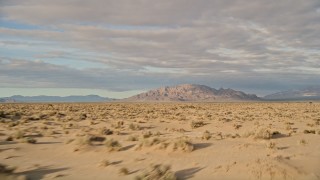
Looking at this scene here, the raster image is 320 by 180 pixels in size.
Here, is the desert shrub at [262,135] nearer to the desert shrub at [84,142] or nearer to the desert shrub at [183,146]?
the desert shrub at [183,146]

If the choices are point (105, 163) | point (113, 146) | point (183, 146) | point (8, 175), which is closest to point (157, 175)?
point (105, 163)

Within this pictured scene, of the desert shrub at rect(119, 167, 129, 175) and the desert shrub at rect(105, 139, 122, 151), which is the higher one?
the desert shrub at rect(105, 139, 122, 151)

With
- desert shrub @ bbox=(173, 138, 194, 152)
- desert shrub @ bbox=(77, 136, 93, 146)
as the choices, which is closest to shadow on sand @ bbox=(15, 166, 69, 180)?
desert shrub @ bbox=(77, 136, 93, 146)

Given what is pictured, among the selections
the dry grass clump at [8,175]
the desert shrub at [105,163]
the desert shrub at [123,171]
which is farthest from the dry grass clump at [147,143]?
the dry grass clump at [8,175]

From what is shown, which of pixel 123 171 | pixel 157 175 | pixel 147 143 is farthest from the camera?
pixel 147 143

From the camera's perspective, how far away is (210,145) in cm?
1684

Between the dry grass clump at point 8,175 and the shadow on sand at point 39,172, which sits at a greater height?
the dry grass clump at point 8,175

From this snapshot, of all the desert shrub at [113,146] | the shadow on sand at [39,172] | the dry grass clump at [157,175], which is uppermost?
the desert shrub at [113,146]

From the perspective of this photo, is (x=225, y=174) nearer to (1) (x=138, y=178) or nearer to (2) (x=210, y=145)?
(1) (x=138, y=178)

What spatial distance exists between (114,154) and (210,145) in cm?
405

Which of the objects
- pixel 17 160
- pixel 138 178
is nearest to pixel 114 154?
pixel 17 160

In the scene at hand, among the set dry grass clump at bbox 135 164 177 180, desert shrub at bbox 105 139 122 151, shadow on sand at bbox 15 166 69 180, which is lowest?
shadow on sand at bbox 15 166 69 180

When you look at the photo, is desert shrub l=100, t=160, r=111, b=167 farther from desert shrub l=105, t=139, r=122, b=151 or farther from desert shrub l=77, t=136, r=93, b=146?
desert shrub l=77, t=136, r=93, b=146

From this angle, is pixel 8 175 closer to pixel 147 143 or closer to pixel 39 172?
pixel 39 172
